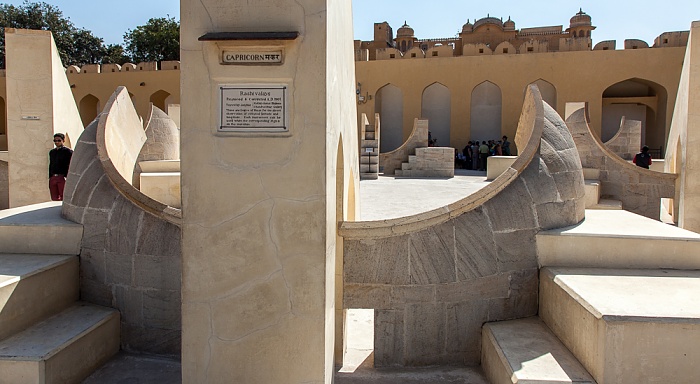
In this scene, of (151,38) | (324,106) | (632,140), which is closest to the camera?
(324,106)

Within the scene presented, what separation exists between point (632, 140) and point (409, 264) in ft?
42.7

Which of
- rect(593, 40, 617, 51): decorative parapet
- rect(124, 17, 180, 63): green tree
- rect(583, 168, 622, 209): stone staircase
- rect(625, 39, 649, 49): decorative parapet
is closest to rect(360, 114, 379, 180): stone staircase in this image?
rect(583, 168, 622, 209): stone staircase

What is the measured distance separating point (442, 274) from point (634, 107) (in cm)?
2031

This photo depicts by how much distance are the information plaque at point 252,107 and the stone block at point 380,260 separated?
151cm

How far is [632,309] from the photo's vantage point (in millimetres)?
3285

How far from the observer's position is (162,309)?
4.41 m

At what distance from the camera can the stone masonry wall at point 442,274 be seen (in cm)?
425

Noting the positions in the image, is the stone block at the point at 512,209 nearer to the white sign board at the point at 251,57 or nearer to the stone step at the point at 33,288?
the white sign board at the point at 251,57

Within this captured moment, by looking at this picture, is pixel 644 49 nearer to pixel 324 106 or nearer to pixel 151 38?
→ pixel 324 106

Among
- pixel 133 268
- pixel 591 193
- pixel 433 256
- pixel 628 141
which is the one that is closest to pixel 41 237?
pixel 133 268

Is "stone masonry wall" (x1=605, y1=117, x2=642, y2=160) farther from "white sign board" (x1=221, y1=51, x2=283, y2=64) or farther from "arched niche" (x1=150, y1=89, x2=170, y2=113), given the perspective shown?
"arched niche" (x1=150, y1=89, x2=170, y2=113)

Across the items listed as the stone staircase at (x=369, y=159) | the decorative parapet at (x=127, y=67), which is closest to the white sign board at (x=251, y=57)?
the stone staircase at (x=369, y=159)

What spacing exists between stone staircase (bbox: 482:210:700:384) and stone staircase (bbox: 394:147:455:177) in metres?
9.10

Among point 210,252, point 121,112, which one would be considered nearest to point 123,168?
point 121,112
